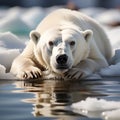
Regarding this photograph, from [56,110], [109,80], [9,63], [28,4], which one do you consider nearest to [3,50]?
[9,63]

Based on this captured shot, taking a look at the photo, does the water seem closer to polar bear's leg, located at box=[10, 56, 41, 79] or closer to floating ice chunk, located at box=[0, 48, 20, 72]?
polar bear's leg, located at box=[10, 56, 41, 79]

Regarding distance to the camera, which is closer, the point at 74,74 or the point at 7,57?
the point at 74,74

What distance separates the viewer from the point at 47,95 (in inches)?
235

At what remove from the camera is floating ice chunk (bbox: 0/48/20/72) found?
790 cm

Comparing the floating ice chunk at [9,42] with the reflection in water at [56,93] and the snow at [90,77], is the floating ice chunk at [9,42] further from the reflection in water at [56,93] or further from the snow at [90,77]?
the reflection in water at [56,93]

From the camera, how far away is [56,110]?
16.8ft

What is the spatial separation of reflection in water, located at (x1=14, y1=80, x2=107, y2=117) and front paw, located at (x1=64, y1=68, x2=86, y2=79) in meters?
0.11

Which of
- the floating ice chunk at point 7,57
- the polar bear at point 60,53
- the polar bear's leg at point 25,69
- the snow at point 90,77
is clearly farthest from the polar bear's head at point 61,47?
the floating ice chunk at point 7,57

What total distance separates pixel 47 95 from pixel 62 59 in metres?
0.86

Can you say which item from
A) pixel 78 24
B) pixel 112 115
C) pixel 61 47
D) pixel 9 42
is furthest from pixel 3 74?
pixel 112 115

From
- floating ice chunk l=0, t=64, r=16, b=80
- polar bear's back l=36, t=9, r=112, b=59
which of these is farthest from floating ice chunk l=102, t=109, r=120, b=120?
polar bear's back l=36, t=9, r=112, b=59

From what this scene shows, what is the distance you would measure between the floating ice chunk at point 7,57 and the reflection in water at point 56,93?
0.94 m

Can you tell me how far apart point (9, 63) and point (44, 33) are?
69cm

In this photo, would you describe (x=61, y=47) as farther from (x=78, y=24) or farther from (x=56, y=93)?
(x=78, y=24)
